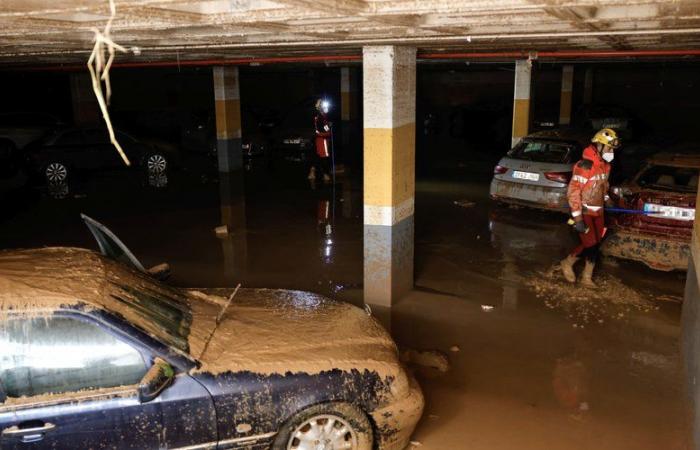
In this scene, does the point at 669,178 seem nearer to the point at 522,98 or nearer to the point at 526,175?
the point at 526,175

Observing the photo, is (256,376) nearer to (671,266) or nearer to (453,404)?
(453,404)

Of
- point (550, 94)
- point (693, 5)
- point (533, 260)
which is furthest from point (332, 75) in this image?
point (693, 5)

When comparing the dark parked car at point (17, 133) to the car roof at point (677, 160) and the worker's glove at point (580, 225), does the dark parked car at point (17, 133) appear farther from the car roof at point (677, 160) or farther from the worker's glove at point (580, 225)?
the car roof at point (677, 160)

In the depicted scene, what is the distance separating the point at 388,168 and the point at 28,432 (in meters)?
4.68

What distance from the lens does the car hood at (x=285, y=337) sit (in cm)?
379

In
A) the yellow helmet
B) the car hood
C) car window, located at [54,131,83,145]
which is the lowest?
the car hood

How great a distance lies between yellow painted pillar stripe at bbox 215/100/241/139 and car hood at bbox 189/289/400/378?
11661mm

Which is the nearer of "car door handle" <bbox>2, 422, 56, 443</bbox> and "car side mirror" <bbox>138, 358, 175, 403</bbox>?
"car door handle" <bbox>2, 422, 56, 443</bbox>

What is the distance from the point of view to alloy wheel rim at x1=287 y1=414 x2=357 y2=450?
3791 mm

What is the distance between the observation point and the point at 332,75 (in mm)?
27797

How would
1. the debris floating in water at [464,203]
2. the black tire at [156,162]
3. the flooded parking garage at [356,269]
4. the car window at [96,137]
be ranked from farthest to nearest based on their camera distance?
the black tire at [156,162] < the car window at [96,137] < the debris floating in water at [464,203] < the flooded parking garage at [356,269]

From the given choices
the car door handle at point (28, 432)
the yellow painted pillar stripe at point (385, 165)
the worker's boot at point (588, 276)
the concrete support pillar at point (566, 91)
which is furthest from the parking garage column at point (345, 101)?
the car door handle at point (28, 432)

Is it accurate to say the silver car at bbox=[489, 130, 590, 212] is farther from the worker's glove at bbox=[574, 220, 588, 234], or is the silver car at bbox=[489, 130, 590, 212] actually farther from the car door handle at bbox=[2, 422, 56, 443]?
the car door handle at bbox=[2, 422, 56, 443]

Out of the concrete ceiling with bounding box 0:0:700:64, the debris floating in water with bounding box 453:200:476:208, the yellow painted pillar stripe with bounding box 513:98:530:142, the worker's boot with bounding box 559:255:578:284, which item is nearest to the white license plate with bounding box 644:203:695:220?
the worker's boot with bounding box 559:255:578:284
